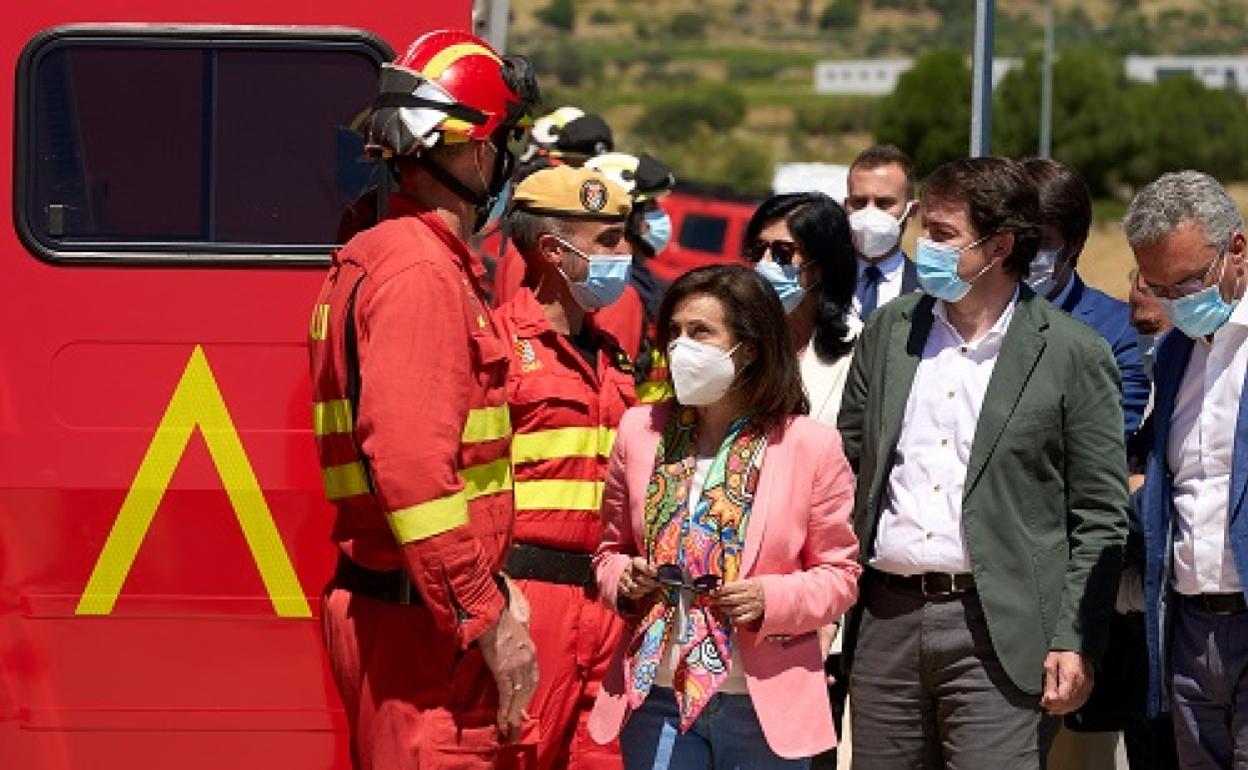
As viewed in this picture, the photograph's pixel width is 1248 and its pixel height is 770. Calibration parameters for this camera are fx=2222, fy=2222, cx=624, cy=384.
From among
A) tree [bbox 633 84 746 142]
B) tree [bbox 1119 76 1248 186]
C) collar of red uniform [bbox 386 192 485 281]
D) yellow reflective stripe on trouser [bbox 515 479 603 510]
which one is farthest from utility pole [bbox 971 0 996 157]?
tree [bbox 633 84 746 142]

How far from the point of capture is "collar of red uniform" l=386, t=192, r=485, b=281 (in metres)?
4.53

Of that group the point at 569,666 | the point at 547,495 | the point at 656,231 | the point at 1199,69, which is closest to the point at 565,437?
the point at 547,495

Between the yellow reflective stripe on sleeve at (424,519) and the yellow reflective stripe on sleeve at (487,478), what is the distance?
7.9 inches

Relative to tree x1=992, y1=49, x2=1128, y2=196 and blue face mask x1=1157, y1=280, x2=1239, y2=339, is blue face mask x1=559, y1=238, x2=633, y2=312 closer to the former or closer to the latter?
blue face mask x1=1157, y1=280, x2=1239, y2=339

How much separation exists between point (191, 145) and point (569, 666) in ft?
5.46

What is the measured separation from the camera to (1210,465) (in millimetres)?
5082

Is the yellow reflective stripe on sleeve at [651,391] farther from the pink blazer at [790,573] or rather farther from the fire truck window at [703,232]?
the fire truck window at [703,232]

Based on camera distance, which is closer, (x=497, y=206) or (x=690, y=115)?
(x=497, y=206)

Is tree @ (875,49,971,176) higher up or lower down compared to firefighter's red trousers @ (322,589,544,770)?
lower down

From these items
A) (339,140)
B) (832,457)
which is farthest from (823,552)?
(339,140)

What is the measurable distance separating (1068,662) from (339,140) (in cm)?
229

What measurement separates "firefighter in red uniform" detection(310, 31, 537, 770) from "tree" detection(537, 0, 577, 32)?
317 feet

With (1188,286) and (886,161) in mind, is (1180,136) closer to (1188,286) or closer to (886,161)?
(886,161)

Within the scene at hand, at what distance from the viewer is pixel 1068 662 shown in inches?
202
